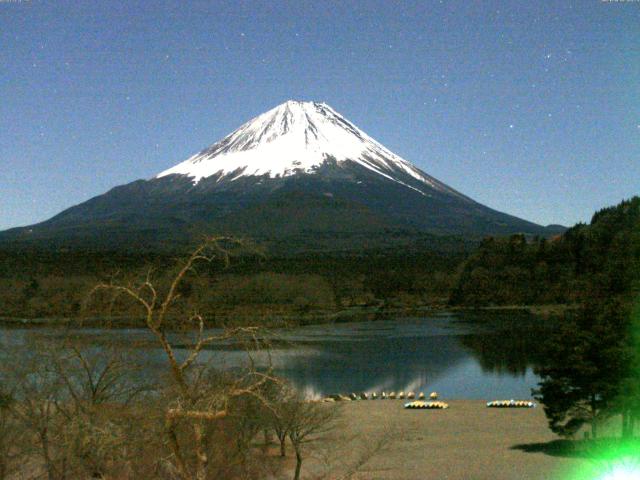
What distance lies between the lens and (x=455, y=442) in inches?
766

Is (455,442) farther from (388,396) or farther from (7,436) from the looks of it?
(7,436)

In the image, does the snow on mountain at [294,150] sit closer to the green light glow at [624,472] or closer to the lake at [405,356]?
the lake at [405,356]

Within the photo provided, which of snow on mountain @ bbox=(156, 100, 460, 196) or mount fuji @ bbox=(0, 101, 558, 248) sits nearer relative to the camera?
mount fuji @ bbox=(0, 101, 558, 248)

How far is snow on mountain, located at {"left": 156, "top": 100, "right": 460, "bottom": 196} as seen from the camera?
6560 inches

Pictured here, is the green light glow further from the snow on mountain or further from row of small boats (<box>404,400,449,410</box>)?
the snow on mountain

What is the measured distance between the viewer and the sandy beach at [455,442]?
15.6m

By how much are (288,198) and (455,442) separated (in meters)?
122

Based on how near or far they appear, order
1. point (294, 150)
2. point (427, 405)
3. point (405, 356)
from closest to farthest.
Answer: point (427, 405), point (405, 356), point (294, 150)

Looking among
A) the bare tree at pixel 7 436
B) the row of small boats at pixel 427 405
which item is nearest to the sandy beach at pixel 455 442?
the row of small boats at pixel 427 405

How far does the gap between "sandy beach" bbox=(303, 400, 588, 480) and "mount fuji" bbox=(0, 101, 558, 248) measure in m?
81.6

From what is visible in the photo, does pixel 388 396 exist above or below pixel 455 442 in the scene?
below

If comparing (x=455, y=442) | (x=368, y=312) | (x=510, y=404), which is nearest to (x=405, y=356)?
(x=510, y=404)

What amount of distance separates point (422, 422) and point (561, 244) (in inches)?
2291

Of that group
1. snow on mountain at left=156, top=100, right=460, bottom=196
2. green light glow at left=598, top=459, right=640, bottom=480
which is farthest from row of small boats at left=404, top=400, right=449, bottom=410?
snow on mountain at left=156, top=100, right=460, bottom=196
